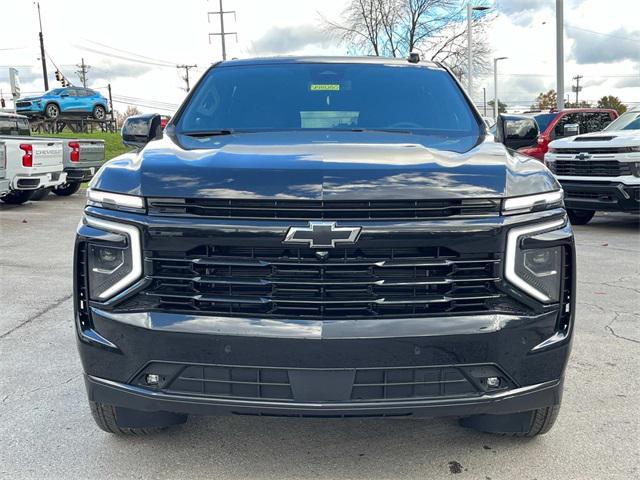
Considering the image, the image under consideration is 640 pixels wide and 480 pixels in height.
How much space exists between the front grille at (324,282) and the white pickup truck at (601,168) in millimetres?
7585

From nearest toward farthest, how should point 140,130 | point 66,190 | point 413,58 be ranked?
point 140,130 → point 413,58 → point 66,190

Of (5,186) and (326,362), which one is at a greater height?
(5,186)

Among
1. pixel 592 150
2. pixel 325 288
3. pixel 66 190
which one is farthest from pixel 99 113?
pixel 325 288

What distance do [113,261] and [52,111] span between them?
29907 millimetres

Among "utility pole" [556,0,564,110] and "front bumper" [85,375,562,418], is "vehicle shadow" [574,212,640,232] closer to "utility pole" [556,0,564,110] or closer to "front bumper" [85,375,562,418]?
"utility pole" [556,0,564,110]

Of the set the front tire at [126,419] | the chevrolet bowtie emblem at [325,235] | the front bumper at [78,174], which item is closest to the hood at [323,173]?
the chevrolet bowtie emblem at [325,235]

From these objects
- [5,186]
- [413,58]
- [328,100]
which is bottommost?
[5,186]

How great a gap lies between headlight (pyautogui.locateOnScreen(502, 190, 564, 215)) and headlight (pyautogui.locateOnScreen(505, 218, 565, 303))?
7 centimetres

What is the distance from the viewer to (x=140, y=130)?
12.0ft

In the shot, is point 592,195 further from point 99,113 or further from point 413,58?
point 99,113

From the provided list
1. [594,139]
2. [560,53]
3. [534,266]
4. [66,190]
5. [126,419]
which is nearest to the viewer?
[534,266]

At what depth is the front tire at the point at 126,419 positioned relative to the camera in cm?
286

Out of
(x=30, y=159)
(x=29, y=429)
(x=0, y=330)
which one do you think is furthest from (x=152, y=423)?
(x=30, y=159)

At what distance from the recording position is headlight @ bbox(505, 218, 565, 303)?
2.39 metres
